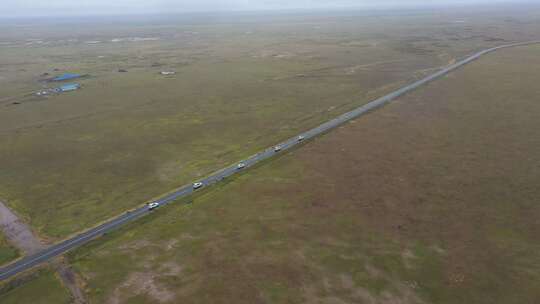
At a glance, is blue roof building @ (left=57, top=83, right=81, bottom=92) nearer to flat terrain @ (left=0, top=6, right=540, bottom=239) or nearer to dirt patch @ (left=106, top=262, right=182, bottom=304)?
flat terrain @ (left=0, top=6, right=540, bottom=239)

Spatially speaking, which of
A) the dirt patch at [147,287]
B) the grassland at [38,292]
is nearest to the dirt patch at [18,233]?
the grassland at [38,292]

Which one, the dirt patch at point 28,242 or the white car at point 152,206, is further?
the white car at point 152,206

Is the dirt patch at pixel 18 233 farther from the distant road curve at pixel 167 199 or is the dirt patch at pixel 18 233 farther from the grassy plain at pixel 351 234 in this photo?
the grassy plain at pixel 351 234

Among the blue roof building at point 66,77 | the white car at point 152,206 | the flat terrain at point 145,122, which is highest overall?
the blue roof building at point 66,77

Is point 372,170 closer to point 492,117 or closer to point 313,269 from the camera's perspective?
point 313,269

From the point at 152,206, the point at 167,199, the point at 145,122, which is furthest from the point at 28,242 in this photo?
the point at 145,122

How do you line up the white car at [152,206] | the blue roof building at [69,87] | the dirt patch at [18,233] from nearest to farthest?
the dirt patch at [18,233], the white car at [152,206], the blue roof building at [69,87]
